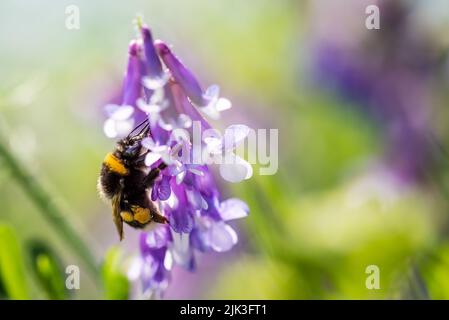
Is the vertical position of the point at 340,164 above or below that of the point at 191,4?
below

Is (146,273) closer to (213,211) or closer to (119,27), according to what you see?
(213,211)

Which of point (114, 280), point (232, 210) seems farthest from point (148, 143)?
point (114, 280)

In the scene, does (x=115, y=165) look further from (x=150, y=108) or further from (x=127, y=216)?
(x=150, y=108)

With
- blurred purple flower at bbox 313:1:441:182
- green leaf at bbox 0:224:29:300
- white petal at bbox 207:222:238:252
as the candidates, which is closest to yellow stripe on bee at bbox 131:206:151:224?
white petal at bbox 207:222:238:252

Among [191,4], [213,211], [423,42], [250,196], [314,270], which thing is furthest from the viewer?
[191,4]

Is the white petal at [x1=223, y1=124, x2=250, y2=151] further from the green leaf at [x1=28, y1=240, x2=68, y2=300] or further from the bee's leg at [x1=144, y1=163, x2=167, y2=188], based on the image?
the green leaf at [x1=28, y1=240, x2=68, y2=300]

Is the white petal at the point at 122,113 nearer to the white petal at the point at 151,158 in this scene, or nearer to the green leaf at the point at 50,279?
the white petal at the point at 151,158
